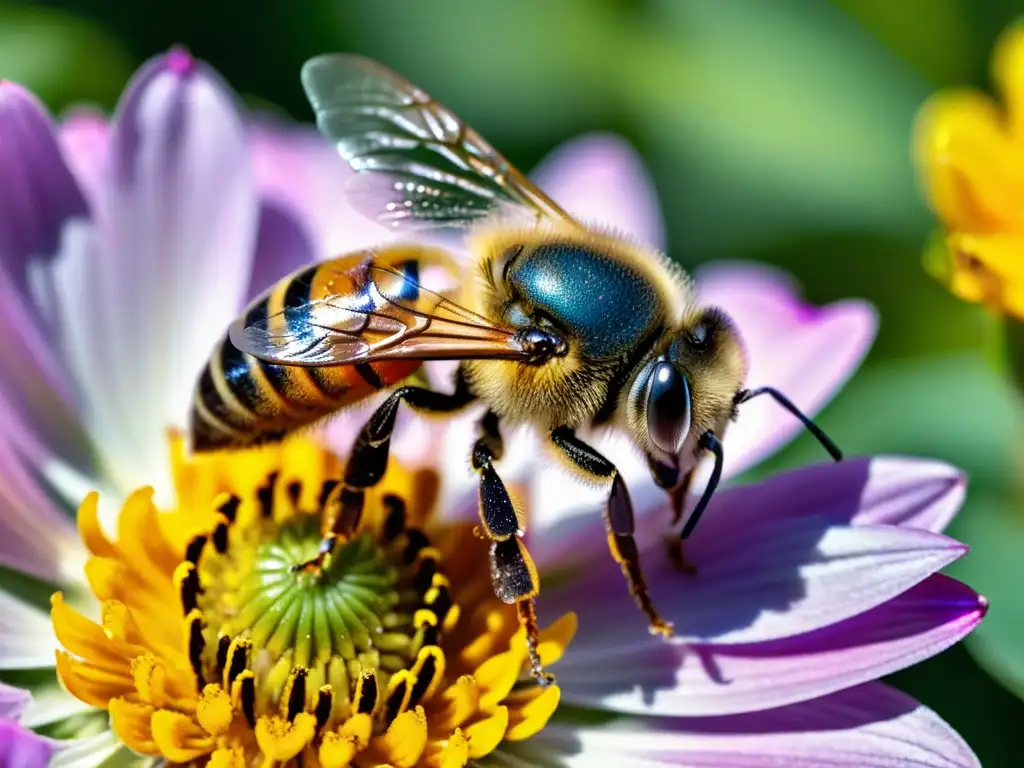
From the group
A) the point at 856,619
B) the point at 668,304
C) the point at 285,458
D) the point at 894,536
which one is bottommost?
the point at 285,458

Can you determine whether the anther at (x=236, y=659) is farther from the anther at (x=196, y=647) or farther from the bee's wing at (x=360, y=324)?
the bee's wing at (x=360, y=324)

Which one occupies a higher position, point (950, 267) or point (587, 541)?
point (950, 267)

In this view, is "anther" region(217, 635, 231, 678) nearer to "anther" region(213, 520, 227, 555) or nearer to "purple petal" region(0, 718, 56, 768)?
"anther" region(213, 520, 227, 555)

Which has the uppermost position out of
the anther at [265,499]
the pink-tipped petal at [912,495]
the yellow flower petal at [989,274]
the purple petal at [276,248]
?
the yellow flower petal at [989,274]

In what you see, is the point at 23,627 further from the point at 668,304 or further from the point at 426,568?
the point at 668,304

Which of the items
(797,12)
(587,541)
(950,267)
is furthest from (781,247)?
(587,541)

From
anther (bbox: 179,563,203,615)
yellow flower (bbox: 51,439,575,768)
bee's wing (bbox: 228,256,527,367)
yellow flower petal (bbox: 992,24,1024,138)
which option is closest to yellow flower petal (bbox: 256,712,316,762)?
yellow flower (bbox: 51,439,575,768)

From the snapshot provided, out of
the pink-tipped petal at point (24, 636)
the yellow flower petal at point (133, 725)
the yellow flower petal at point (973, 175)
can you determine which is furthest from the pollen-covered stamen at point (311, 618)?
the yellow flower petal at point (973, 175)

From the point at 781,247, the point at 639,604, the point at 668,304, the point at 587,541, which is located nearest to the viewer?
the point at 668,304
